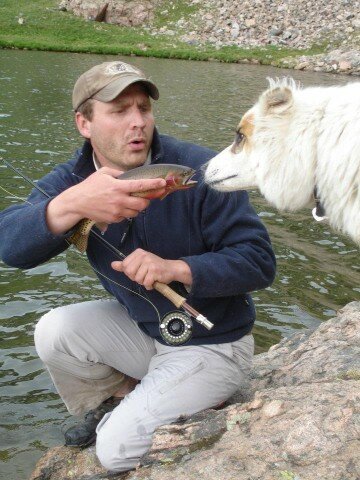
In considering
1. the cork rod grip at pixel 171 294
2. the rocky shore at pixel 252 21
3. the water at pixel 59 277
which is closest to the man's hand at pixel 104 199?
the cork rod grip at pixel 171 294

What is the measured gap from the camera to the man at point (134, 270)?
14.8 ft

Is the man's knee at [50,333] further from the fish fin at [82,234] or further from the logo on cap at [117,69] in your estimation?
the logo on cap at [117,69]

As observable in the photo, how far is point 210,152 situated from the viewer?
5.28 meters

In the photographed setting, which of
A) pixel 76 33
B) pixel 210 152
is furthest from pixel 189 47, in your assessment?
pixel 210 152

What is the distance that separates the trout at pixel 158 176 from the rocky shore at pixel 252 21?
134 feet

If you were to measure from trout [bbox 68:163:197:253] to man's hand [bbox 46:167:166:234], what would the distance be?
0.06 meters

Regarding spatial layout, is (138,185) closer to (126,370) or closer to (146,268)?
(146,268)

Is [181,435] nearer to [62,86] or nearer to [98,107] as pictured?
[98,107]

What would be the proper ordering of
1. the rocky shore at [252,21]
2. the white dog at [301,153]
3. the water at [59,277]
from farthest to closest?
the rocky shore at [252,21] → the water at [59,277] → the white dog at [301,153]

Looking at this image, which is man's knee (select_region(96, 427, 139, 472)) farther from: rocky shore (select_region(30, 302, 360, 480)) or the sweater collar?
the sweater collar

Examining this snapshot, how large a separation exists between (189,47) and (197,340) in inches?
1769

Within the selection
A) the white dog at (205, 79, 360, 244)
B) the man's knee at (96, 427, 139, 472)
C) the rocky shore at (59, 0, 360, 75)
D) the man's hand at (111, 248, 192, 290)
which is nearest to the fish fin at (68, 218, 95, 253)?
the man's hand at (111, 248, 192, 290)

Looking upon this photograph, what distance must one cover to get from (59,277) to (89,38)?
146 ft

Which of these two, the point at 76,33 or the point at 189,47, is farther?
the point at 76,33
